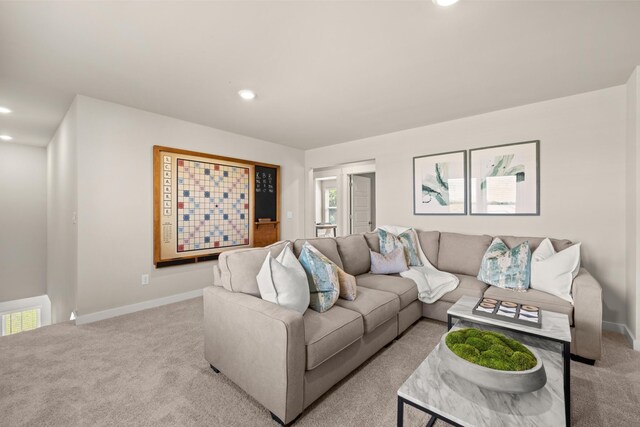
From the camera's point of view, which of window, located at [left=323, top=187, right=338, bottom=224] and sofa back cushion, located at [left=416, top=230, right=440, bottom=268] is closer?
sofa back cushion, located at [left=416, top=230, right=440, bottom=268]

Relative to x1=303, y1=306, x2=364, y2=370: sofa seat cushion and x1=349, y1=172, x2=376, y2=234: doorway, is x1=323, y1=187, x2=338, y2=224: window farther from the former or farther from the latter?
x1=303, y1=306, x2=364, y2=370: sofa seat cushion

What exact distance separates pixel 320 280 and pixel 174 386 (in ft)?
3.96

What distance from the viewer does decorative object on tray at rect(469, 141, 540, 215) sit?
3.12 metres

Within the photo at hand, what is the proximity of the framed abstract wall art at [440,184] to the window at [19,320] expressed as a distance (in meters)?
7.28

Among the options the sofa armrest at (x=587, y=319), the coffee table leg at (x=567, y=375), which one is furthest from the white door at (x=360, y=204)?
the coffee table leg at (x=567, y=375)

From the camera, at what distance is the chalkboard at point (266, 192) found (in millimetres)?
4621

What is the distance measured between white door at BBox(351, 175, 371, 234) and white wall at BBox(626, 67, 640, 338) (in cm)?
350

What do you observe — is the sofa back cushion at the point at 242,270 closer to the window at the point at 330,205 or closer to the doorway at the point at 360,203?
the doorway at the point at 360,203

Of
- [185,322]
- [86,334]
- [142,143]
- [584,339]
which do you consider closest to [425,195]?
[584,339]

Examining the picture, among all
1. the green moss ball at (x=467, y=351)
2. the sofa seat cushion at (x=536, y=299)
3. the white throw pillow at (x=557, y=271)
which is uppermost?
the white throw pillow at (x=557, y=271)

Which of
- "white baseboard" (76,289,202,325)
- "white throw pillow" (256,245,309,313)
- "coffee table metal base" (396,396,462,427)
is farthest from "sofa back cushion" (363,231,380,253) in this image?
"white baseboard" (76,289,202,325)

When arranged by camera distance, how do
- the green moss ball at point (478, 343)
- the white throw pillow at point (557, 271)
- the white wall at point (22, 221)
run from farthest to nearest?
the white wall at point (22, 221) < the white throw pillow at point (557, 271) < the green moss ball at point (478, 343)

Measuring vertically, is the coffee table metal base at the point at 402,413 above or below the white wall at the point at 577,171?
below

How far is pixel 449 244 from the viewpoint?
3.36 metres
